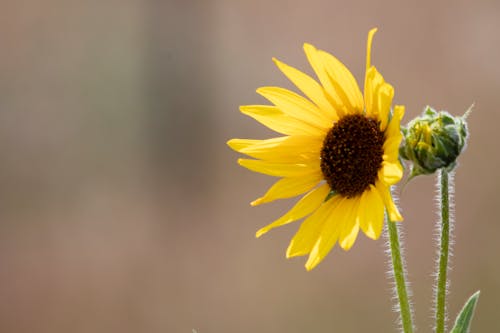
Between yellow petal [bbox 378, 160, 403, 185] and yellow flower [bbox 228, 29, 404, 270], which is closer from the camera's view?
yellow petal [bbox 378, 160, 403, 185]

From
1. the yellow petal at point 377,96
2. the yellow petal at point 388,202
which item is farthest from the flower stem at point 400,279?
the yellow petal at point 377,96

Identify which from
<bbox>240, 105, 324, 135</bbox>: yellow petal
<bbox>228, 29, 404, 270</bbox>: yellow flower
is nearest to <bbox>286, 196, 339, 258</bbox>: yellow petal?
<bbox>228, 29, 404, 270</bbox>: yellow flower

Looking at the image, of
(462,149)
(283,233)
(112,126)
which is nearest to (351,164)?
(462,149)

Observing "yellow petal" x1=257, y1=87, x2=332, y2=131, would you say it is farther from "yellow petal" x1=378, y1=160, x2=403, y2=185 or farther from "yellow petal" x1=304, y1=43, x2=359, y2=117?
"yellow petal" x1=378, y1=160, x2=403, y2=185

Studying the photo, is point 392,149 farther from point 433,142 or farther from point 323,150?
point 323,150

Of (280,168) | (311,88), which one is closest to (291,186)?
(280,168)

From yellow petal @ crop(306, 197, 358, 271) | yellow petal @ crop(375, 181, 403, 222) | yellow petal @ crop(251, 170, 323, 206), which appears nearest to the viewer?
yellow petal @ crop(375, 181, 403, 222)

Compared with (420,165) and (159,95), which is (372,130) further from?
(159,95)

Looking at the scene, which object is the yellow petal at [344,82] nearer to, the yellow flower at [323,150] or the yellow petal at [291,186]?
the yellow flower at [323,150]
